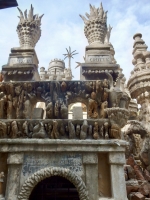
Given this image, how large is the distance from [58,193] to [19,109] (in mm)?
2960

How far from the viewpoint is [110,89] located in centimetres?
817

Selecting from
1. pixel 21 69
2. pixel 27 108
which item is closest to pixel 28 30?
pixel 21 69

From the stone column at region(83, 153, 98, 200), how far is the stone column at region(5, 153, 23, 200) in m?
1.96

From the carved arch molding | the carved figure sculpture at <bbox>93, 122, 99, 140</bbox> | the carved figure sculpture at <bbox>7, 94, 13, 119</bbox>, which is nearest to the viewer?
the carved arch molding

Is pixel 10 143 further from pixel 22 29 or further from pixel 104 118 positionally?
pixel 22 29

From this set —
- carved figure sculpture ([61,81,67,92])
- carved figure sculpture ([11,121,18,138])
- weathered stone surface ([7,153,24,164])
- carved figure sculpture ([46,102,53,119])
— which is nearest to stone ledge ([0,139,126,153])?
weathered stone surface ([7,153,24,164])

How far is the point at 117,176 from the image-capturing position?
7.02 meters

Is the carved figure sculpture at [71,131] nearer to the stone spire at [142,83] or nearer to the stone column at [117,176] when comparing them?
the stone column at [117,176]

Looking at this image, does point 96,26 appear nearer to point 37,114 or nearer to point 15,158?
point 37,114

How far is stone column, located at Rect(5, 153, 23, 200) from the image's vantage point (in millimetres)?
6864

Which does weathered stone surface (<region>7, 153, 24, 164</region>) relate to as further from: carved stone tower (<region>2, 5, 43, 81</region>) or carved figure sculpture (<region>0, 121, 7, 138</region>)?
carved stone tower (<region>2, 5, 43, 81</region>)

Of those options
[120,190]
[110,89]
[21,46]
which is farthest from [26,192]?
[21,46]

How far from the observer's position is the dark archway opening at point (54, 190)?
7297 millimetres

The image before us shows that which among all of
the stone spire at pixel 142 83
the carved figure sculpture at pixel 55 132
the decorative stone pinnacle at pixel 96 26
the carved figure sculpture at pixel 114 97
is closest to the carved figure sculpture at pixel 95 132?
the carved figure sculpture at pixel 114 97
